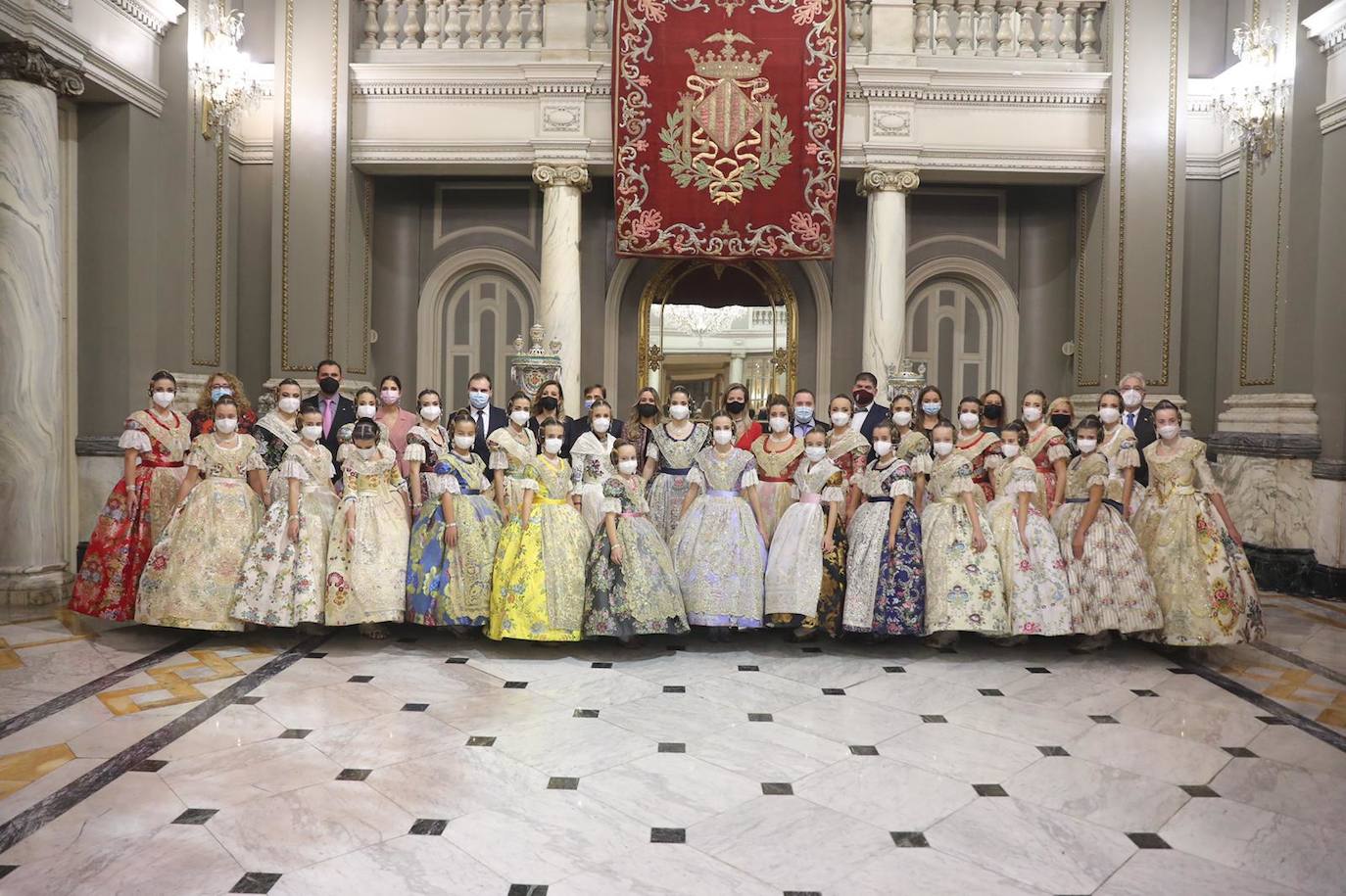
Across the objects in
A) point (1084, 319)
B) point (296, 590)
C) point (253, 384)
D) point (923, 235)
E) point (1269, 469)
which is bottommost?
point (296, 590)

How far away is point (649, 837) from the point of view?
330cm

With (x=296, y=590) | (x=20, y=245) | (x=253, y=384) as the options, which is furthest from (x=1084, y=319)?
(x=20, y=245)

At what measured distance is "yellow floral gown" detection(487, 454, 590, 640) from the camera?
18.0 ft

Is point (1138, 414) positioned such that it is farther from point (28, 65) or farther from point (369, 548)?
point (28, 65)

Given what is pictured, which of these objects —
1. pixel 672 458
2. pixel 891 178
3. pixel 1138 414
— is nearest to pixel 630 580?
pixel 672 458

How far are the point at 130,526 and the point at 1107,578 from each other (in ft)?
20.2

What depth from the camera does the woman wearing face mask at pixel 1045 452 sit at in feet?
19.5

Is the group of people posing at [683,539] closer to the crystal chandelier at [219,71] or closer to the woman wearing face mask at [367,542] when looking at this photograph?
the woman wearing face mask at [367,542]

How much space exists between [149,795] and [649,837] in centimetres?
195

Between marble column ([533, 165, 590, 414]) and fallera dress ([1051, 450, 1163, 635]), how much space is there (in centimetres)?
523

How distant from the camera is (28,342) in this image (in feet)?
21.8

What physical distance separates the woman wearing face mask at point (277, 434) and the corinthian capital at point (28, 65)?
3008 millimetres

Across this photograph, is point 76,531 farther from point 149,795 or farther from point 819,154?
point 819,154

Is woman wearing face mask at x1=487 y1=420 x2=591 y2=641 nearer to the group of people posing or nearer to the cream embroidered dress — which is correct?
the group of people posing
